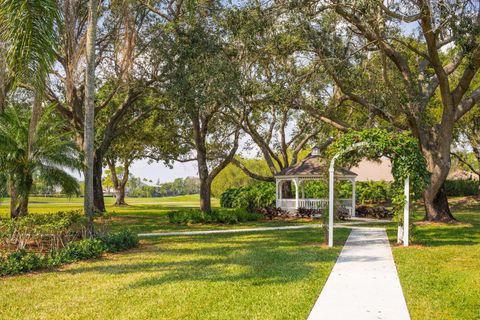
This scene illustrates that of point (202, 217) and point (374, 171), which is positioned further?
point (374, 171)

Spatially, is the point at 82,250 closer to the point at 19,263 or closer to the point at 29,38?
the point at 19,263

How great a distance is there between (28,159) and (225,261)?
25.0ft

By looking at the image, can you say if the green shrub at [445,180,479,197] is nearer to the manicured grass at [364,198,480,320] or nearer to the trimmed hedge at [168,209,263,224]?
the manicured grass at [364,198,480,320]

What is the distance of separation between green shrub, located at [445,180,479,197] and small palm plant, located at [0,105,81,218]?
107 ft

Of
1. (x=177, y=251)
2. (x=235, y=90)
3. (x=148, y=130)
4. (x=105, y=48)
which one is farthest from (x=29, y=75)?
(x=148, y=130)

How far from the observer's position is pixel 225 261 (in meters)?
10.0

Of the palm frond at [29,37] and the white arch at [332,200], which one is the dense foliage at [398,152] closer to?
the white arch at [332,200]

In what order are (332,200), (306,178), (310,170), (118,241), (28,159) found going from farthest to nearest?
(306,178), (310,170), (28,159), (332,200), (118,241)

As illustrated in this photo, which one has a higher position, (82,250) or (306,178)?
(306,178)

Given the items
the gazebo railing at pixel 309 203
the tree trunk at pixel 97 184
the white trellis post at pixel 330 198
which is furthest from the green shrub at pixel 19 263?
the gazebo railing at pixel 309 203

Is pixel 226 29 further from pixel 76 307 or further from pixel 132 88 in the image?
pixel 76 307

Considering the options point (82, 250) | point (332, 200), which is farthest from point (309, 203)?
point (82, 250)

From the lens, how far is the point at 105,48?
68.8 feet

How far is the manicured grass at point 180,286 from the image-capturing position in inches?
242
